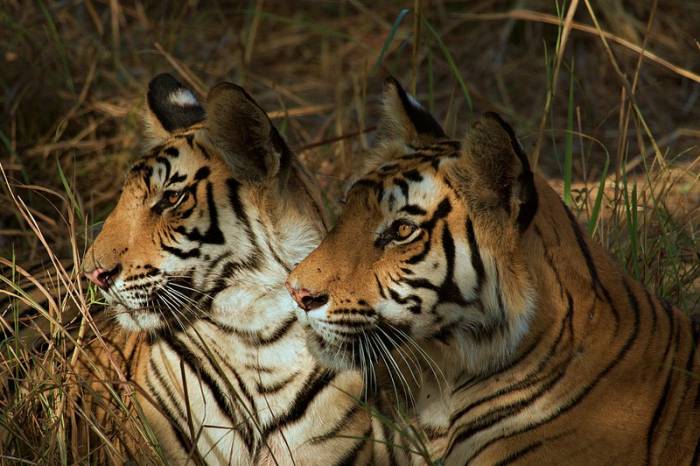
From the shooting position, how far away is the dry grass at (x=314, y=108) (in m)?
3.40

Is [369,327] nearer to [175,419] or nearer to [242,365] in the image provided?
[242,365]

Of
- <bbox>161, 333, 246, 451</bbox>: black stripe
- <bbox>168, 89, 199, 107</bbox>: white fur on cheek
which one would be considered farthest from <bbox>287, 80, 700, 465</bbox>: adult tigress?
<bbox>168, 89, 199, 107</bbox>: white fur on cheek

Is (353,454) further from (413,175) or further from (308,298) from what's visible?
(413,175)

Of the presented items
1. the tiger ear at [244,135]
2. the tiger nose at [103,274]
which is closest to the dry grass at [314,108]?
the tiger nose at [103,274]

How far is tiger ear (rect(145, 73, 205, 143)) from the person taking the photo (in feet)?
11.1

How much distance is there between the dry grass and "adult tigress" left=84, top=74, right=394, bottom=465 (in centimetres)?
20

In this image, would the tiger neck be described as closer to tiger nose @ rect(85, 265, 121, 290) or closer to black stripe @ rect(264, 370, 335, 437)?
black stripe @ rect(264, 370, 335, 437)

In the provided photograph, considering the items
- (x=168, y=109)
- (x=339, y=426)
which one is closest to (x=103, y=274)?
(x=168, y=109)

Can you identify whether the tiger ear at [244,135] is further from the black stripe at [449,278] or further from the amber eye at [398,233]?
the black stripe at [449,278]

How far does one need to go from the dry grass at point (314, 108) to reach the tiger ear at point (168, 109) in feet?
0.94

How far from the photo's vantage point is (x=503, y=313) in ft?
8.80

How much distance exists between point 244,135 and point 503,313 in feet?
2.93

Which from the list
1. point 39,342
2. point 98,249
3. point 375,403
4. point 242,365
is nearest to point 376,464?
point 375,403

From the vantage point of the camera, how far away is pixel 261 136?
120 inches
